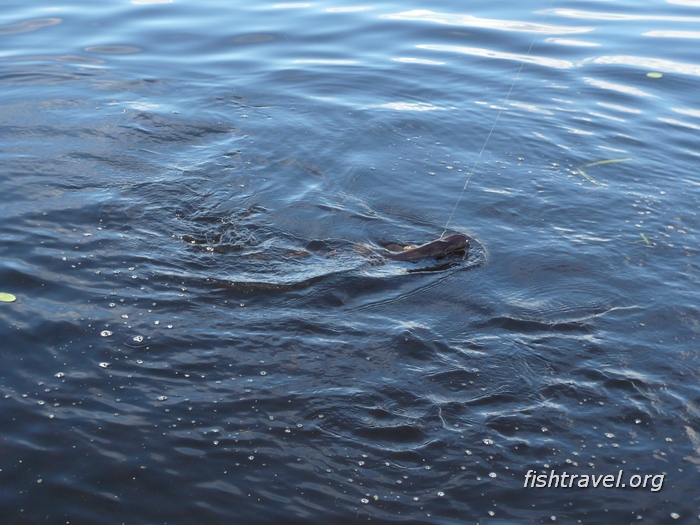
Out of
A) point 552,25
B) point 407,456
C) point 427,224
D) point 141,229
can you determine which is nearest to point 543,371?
point 407,456

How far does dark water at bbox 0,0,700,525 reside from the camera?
12.5ft

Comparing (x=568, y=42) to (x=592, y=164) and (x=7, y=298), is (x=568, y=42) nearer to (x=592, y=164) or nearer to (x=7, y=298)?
(x=592, y=164)

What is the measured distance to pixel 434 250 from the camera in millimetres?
5680

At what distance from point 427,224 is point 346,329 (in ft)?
Result: 5.65

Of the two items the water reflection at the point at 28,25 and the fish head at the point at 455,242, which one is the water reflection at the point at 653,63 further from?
the water reflection at the point at 28,25

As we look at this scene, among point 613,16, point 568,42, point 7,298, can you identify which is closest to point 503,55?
point 568,42

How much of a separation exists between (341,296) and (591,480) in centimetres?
211

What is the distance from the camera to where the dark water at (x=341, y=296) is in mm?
3820

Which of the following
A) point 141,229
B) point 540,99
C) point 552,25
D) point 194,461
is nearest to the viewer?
point 194,461

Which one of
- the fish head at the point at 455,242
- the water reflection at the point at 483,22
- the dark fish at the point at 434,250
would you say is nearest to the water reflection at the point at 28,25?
the water reflection at the point at 483,22

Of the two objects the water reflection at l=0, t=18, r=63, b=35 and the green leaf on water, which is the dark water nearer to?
the green leaf on water

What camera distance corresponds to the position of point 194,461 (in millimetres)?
3881

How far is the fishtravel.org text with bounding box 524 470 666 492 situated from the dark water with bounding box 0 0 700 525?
25mm

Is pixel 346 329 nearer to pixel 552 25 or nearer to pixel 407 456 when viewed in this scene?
pixel 407 456
